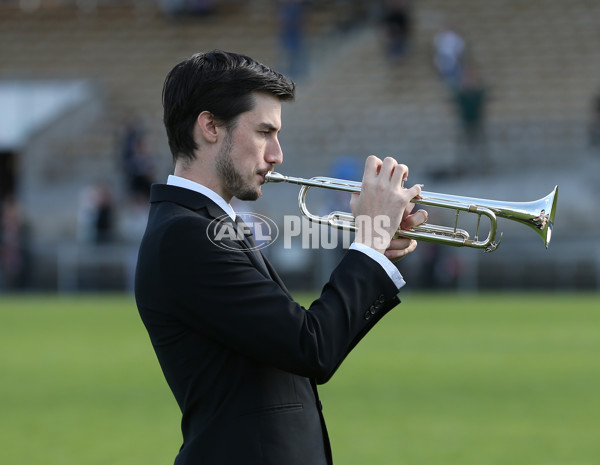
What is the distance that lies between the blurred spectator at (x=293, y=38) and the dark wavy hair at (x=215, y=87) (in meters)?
22.7

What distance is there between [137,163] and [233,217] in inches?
719

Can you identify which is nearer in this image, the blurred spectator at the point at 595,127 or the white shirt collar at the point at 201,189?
the white shirt collar at the point at 201,189

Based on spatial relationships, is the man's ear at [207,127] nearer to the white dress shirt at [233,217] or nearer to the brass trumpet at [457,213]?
the white dress shirt at [233,217]

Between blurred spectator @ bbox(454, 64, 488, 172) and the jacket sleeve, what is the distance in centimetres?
1902

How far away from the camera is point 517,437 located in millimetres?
7605

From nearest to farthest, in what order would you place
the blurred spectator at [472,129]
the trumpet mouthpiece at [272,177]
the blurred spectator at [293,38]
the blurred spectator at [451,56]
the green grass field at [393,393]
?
1. the trumpet mouthpiece at [272,177]
2. the green grass field at [393,393]
3. the blurred spectator at [472,129]
4. the blurred spectator at [451,56]
5. the blurred spectator at [293,38]

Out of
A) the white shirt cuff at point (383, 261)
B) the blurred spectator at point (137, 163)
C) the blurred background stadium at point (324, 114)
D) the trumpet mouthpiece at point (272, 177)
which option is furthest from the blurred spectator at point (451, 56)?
the white shirt cuff at point (383, 261)

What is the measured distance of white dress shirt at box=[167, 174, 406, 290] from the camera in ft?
10.1

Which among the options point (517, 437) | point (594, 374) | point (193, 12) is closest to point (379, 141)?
point (193, 12)

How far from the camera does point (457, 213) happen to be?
148 inches

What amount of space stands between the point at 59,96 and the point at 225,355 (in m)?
24.6

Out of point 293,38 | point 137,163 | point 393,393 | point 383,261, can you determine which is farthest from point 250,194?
point 293,38

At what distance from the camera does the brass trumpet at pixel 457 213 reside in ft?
11.7

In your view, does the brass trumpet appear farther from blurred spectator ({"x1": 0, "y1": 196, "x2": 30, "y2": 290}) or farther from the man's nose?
blurred spectator ({"x1": 0, "y1": 196, "x2": 30, "y2": 290})
